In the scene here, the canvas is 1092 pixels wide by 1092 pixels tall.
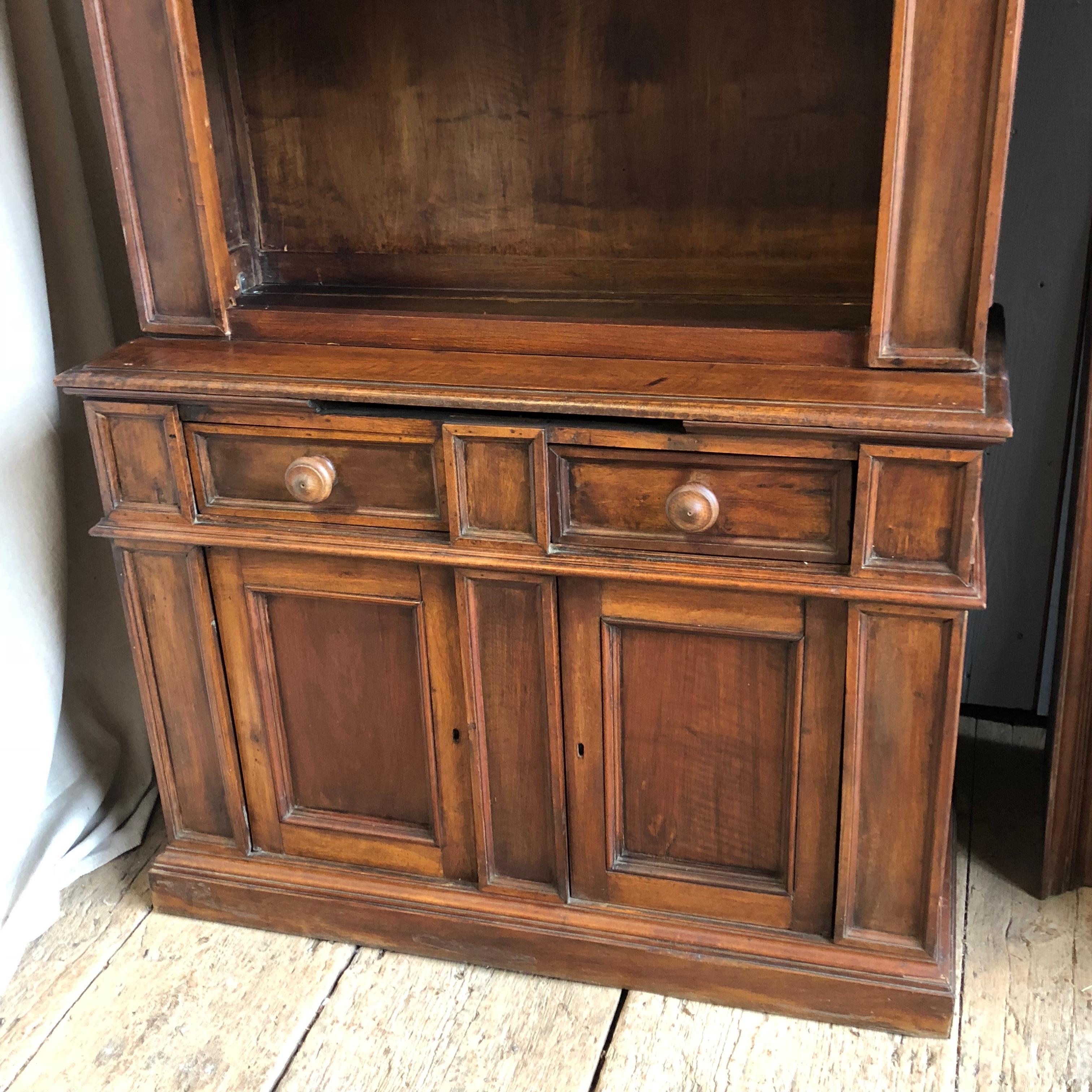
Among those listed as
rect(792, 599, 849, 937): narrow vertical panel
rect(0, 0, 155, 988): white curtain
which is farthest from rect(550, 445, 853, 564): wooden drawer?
rect(0, 0, 155, 988): white curtain

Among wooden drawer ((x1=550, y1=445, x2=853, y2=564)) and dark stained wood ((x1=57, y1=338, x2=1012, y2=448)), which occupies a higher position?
dark stained wood ((x1=57, y1=338, x2=1012, y2=448))

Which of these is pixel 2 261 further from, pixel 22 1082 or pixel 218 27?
pixel 22 1082

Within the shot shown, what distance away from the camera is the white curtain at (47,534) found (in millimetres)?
1751

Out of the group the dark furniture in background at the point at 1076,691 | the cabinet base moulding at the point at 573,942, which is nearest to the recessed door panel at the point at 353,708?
the cabinet base moulding at the point at 573,942

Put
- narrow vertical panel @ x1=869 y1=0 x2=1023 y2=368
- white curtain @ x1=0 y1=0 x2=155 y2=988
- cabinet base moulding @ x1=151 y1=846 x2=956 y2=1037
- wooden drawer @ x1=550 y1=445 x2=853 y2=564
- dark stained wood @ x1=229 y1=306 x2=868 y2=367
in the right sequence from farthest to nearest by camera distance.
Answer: white curtain @ x1=0 y1=0 x2=155 y2=988 < cabinet base moulding @ x1=151 y1=846 x2=956 y2=1037 < dark stained wood @ x1=229 y1=306 x2=868 y2=367 < wooden drawer @ x1=550 y1=445 x2=853 y2=564 < narrow vertical panel @ x1=869 y1=0 x2=1023 y2=368

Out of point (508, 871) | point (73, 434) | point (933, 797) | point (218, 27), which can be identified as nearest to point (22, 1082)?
point (508, 871)

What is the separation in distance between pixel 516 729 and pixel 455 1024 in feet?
1.40

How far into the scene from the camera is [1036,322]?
189 centimetres

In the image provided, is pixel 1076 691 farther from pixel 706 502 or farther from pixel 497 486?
pixel 497 486

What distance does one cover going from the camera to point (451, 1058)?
158 centimetres

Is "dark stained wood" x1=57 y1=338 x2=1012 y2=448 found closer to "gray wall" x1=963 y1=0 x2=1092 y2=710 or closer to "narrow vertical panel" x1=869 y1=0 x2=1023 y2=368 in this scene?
"narrow vertical panel" x1=869 y1=0 x2=1023 y2=368

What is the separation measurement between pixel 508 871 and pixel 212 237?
0.97 metres

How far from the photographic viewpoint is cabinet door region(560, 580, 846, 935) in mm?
1462

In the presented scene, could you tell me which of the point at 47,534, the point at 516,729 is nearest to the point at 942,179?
the point at 516,729
